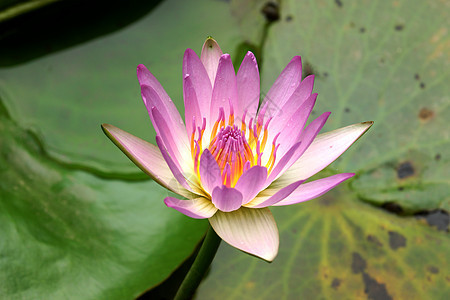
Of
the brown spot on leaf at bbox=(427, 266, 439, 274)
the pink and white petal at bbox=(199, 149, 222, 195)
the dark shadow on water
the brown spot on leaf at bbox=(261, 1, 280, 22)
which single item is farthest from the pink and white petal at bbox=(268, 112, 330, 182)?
the dark shadow on water

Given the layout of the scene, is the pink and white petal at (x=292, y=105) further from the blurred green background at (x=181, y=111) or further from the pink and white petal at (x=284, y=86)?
the blurred green background at (x=181, y=111)

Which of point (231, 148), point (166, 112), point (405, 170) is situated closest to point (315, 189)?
point (231, 148)

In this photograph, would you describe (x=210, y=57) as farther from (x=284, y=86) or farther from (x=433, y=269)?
(x=433, y=269)

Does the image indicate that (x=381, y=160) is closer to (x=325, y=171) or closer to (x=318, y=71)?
(x=325, y=171)

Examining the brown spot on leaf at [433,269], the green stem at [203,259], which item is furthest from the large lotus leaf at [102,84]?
the brown spot on leaf at [433,269]

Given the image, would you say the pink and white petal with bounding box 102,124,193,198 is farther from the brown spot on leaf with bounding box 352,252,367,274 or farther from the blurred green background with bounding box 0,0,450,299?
the brown spot on leaf with bounding box 352,252,367,274

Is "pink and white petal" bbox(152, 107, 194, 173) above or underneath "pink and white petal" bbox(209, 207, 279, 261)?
above
